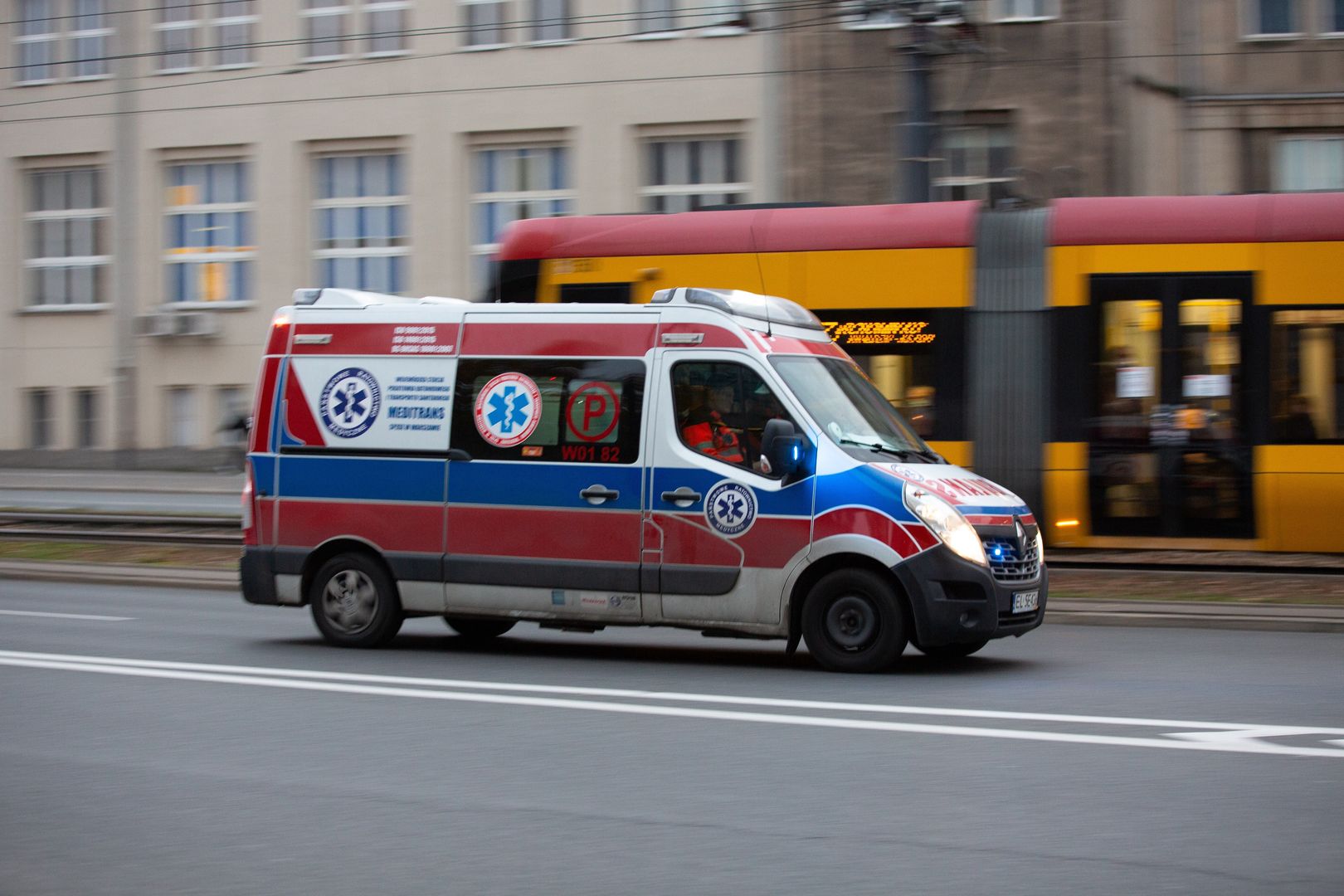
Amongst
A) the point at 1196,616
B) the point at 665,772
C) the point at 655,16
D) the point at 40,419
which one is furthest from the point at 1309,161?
the point at 40,419

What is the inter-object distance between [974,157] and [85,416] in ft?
69.6

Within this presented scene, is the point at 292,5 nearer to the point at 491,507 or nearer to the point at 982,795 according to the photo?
the point at 491,507

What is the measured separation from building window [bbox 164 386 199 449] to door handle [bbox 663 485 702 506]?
29126 millimetres

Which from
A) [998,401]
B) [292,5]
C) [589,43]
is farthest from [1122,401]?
[292,5]

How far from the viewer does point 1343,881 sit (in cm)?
491

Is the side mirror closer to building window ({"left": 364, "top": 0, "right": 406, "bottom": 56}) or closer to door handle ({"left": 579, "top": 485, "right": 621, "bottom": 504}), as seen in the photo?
door handle ({"left": 579, "top": 485, "right": 621, "bottom": 504})

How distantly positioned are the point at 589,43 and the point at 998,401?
1971 cm

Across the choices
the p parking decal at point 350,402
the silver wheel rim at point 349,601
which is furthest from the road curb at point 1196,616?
the p parking decal at point 350,402

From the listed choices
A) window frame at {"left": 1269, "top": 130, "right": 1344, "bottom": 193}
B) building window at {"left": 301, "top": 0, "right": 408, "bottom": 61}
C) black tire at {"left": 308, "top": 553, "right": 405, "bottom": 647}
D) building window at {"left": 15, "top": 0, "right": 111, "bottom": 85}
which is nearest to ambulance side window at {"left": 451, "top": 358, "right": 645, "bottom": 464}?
black tire at {"left": 308, "top": 553, "right": 405, "bottom": 647}

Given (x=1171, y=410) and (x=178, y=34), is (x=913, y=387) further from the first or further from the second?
(x=178, y=34)

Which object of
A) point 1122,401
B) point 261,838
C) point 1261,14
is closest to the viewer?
point 261,838

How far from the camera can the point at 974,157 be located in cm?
2991

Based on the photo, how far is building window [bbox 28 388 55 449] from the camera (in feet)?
127

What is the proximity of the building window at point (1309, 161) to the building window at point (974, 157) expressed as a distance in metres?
4.54
